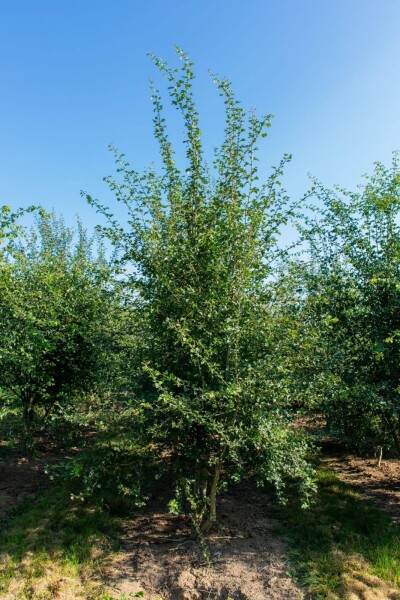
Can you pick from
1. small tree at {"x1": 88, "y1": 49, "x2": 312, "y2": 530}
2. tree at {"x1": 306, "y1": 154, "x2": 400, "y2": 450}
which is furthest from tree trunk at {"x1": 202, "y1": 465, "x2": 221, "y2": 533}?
tree at {"x1": 306, "y1": 154, "x2": 400, "y2": 450}

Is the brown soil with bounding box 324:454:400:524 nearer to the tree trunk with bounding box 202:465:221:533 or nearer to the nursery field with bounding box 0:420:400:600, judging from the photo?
the nursery field with bounding box 0:420:400:600

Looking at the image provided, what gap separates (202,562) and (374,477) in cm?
480

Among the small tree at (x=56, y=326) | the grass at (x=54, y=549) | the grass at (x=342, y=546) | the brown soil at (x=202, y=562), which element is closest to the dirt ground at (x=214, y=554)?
the brown soil at (x=202, y=562)

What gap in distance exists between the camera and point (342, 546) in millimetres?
5727

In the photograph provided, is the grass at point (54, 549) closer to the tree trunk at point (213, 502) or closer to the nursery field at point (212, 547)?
the nursery field at point (212, 547)

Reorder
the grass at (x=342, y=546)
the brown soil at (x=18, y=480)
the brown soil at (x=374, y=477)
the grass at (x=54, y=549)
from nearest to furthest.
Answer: the grass at (x=342, y=546)
the grass at (x=54, y=549)
the brown soil at (x=374, y=477)
the brown soil at (x=18, y=480)

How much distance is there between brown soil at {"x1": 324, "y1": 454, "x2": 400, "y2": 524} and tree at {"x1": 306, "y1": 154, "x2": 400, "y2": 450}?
85cm

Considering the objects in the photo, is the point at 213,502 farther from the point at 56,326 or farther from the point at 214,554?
the point at 56,326

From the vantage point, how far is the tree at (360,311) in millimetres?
6008

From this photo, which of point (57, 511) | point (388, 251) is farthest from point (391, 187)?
point (57, 511)

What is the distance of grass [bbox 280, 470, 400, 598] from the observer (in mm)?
4941

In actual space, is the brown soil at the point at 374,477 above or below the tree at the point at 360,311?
below

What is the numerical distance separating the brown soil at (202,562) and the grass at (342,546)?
292 millimetres

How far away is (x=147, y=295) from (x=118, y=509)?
4.21 meters
